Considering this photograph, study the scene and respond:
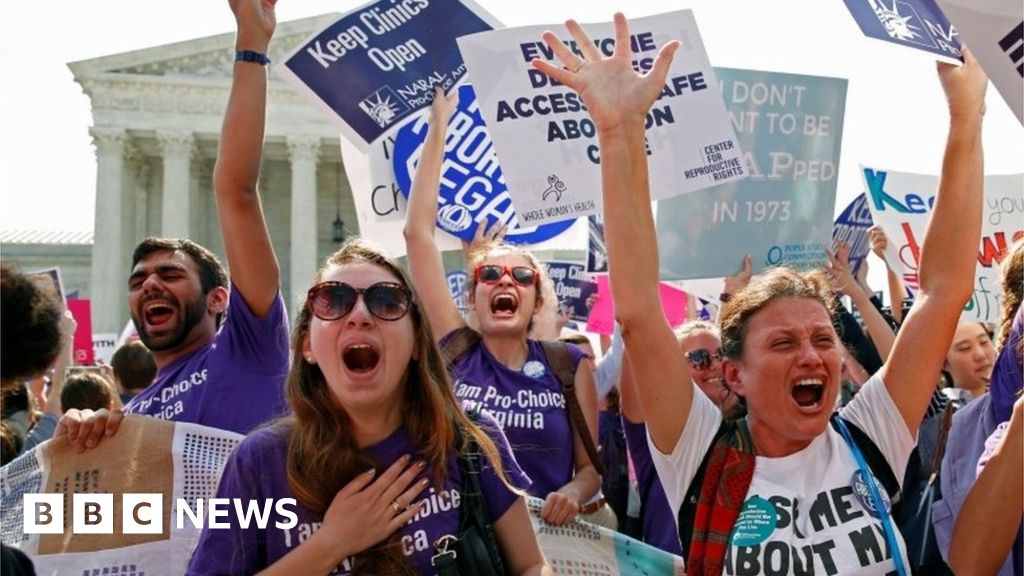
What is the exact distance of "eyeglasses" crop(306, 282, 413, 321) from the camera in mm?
2461

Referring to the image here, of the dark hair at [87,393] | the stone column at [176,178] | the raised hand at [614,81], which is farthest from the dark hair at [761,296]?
the stone column at [176,178]

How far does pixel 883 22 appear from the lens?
9.71ft

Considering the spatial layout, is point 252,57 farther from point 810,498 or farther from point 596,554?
point 810,498

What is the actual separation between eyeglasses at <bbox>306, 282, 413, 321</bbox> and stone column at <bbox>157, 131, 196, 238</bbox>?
129ft

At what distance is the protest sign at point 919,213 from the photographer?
22.3ft

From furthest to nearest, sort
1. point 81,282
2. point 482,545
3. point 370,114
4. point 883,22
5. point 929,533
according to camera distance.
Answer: point 81,282
point 370,114
point 883,22
point 929,533
point 482,545

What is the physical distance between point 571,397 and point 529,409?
0.18 meters

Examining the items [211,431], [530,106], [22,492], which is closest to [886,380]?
[211,431]

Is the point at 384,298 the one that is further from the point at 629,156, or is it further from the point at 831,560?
the point at 831,560

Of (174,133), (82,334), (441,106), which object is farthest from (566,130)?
(174,133)

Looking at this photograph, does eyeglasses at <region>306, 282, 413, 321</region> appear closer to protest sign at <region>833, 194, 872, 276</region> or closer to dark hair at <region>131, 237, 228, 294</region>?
dark hair at <region>131, 237, 228, 294</region>

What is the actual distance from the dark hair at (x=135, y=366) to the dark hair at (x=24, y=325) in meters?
3.70

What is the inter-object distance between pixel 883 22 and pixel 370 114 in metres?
2.73

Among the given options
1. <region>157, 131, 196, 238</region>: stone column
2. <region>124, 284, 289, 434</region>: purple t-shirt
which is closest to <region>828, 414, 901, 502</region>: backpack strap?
<region>124, 284, 289, 434</region>: purple t-shirt
